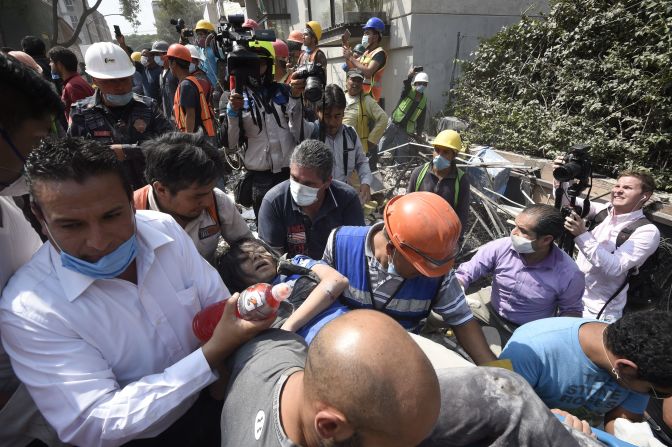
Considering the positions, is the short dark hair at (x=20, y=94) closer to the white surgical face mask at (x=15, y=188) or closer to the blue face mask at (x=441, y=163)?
the white surgical face mask at (x=15, y=188)

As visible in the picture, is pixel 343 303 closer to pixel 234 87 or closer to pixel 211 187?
pixel 211 187

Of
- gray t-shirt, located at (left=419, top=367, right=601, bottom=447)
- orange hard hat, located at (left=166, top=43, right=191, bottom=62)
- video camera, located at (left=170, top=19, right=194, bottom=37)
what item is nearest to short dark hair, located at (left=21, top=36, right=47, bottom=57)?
video camera, located at (left=170, top=19, right=194, bottom=37)

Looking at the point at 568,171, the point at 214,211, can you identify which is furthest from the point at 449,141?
the point at 214,211

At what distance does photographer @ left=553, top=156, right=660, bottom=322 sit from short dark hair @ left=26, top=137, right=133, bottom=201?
3261 millimetres

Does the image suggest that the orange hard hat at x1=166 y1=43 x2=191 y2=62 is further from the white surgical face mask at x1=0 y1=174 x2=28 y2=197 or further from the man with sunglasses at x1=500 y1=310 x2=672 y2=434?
the man with sunglasses at x1=500 y1=310 x2=672 y2=434

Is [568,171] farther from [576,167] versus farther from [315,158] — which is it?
[315,158]

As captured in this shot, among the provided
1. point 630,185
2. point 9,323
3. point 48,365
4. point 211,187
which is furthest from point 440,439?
point 630,185

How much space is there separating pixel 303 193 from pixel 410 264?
1.05 metres

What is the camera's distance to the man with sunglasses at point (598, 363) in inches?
70.0

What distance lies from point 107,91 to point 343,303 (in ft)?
9.72

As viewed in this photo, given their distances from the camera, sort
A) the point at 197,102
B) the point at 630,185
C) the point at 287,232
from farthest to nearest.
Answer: the point at 197,102 → the point at 630,185 → the point at 287,232

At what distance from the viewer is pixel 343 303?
2.17 metres

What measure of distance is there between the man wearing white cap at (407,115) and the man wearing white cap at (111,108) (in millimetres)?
4432

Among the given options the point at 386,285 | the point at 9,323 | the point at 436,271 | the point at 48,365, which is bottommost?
the point at 386,285
